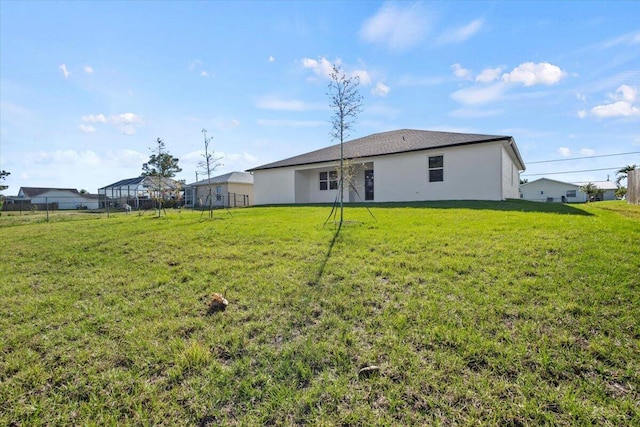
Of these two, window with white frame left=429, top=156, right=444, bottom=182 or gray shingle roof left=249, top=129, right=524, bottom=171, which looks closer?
gray shingle roof left=249, top=129, right=524, bottom=171

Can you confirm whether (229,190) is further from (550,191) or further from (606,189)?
(606,189)

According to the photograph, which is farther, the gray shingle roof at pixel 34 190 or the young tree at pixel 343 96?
the gray shingle roof at pixel 34 190

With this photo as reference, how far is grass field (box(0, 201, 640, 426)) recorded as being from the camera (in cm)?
234

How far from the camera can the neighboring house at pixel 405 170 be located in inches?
543

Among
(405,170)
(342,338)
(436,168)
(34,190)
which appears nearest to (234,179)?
(405,170)

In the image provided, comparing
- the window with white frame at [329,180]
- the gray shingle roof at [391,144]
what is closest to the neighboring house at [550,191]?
the gray shingle roof at [391,144]

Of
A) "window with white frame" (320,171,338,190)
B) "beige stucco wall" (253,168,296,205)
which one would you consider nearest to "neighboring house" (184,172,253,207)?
"beige stucco wall" (253,168,296,205)

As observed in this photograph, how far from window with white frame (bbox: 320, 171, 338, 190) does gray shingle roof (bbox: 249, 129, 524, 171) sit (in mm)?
1247

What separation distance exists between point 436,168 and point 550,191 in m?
40.7

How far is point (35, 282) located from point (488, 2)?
11402 millimetres

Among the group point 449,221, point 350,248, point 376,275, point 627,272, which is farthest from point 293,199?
point 627,272

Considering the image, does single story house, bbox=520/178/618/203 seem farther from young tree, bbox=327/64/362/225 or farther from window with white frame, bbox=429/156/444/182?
young tree, bbox=327/64/362/225

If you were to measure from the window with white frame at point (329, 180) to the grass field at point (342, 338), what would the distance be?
14207 millimetres

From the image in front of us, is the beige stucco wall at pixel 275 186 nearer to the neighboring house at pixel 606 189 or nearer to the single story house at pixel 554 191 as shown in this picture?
the single story house at pixel 554 191
